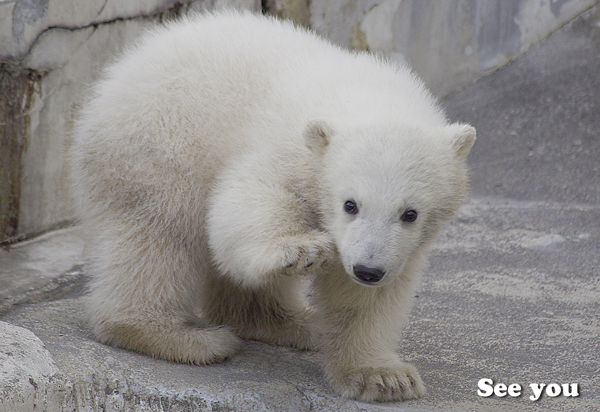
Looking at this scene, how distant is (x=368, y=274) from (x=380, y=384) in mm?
592

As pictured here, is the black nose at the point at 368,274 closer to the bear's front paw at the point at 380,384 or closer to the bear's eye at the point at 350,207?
the bear's eye at the point at 350,207

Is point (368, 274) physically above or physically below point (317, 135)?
below

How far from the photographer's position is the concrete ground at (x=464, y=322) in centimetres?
259

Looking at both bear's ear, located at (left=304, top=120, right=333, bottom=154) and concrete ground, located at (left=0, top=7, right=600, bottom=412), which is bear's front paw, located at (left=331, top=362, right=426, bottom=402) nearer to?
concrete ground, located at (left=0, top=7, right=600, bottom=412)

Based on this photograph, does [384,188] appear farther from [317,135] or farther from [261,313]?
[261,313]

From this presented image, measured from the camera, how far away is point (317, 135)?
259cm

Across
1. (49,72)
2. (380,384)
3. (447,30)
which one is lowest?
(380,384)

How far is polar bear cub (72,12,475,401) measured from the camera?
8.23ft

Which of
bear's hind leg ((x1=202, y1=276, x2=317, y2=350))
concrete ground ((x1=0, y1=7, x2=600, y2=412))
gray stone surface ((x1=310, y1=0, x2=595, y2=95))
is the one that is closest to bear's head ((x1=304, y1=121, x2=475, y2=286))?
concrete ground ((x1=0, y1=7, x2=600, y2=412))

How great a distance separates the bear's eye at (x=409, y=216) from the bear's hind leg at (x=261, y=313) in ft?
3.59

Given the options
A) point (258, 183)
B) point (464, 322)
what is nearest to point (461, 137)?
point (258, 183)

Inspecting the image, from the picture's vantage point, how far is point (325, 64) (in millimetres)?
2967

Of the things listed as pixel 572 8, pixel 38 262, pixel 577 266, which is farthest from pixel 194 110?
pixel 572 8

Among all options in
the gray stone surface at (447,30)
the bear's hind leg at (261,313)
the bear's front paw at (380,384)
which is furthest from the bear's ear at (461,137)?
the gray stone surface at (447,30)
